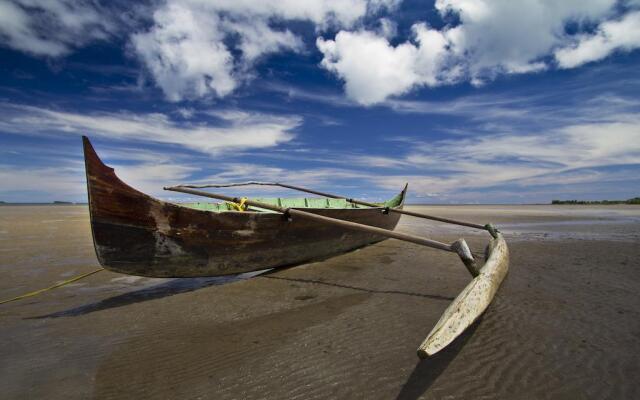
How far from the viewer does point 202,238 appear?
4332 millimetres

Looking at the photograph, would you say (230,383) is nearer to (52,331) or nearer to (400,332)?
(400,332)

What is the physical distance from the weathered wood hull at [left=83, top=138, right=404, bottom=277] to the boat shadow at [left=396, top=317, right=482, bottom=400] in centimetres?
311

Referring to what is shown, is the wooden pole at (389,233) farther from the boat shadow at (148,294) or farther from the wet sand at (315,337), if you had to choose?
the boat shadow at (148,294)

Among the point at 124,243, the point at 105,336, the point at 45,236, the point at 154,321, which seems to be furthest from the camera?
the point at 45,236

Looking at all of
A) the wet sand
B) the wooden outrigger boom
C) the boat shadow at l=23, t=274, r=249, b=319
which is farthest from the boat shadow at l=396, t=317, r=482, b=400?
the boat shadow at l=23, t=274, r=249, b=319

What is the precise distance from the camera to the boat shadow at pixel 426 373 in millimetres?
2172

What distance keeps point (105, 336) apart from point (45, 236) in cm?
1009

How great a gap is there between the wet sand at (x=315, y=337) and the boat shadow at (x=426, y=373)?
1cm

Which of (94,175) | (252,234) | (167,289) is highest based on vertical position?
(94,175)

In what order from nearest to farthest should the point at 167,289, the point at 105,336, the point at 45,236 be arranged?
the point at 105,336
the point at 167,289
the point at 45,236

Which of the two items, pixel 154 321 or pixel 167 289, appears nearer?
pixel 154 321

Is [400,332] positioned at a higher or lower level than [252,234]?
lower

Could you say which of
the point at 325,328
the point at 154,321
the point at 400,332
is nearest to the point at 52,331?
the point at 154,321

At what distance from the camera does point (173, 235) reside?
412cm
